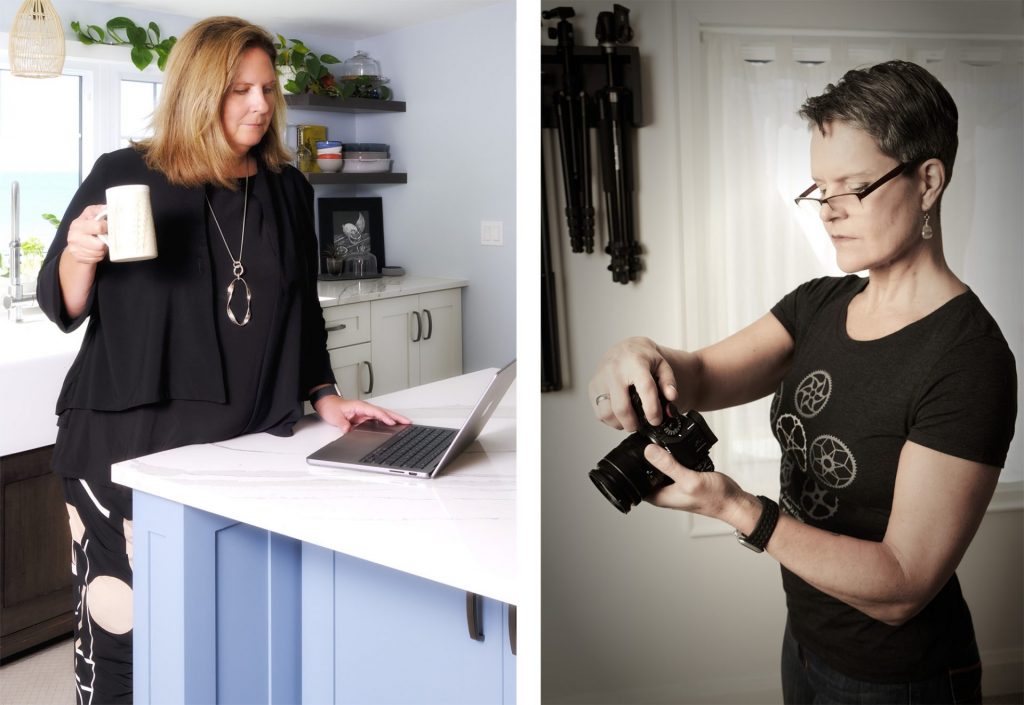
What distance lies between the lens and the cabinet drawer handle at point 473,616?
1.09m

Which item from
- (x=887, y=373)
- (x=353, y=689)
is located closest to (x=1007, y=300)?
(x=887, y=373)

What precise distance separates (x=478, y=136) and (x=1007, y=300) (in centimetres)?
356

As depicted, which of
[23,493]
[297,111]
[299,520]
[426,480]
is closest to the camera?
[299,520]

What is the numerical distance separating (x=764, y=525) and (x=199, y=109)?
133cm

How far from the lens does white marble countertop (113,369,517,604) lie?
975 mm

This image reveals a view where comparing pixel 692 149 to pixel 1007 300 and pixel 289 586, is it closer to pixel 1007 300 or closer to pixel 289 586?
pixel 1007 300

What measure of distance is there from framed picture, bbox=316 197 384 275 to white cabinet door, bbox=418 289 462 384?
356 millimetres

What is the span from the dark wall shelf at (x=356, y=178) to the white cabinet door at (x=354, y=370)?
2.52 ft

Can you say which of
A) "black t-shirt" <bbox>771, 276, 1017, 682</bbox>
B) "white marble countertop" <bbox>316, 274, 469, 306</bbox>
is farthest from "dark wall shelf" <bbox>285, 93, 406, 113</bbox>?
"black t-shirt" <bbox>771, 276, 1017, 682</bbox>

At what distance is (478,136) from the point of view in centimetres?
404

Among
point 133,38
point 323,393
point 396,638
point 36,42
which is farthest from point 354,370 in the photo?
point 396,638

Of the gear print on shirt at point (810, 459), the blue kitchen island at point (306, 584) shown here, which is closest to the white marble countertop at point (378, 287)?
the blue kitchen island at point (306, 584)

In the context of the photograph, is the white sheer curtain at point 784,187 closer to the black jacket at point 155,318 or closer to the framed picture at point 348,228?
the black jacket at point 155,318

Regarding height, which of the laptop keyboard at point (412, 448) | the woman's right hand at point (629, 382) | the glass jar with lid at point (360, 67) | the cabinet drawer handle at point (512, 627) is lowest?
the cabinet drawer handle at point (512, 627)
